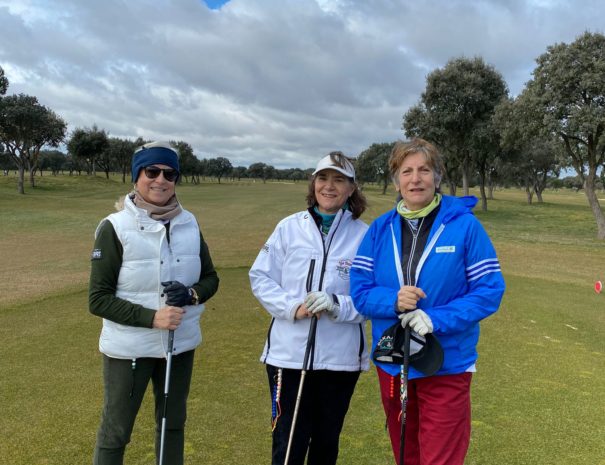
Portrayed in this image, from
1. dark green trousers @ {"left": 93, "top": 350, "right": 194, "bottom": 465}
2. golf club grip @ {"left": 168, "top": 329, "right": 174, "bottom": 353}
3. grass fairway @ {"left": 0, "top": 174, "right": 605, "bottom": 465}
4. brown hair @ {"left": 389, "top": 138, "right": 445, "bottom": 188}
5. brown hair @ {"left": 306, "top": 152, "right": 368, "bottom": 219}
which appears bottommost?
grass fairway @ {"left": 0, "top": 174, "right": 605, "bottom": 465}

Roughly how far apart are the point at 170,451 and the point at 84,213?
27667mm

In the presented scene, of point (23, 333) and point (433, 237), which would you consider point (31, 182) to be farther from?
point (433, 237)

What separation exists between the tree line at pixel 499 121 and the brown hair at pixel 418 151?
40cm

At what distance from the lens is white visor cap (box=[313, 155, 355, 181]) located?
3.24 meters

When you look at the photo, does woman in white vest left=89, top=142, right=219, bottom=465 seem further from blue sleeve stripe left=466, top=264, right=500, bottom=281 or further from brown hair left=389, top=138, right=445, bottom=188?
blue sleeve stripe left=466, top=264, right=500, bottom=281

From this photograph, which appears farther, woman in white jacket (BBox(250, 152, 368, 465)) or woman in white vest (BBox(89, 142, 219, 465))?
woman in white jacket (BBox(250, 152, 368, 465))

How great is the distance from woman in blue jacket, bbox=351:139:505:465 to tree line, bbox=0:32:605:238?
24.2 inches

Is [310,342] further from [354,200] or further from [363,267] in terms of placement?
[354,200]

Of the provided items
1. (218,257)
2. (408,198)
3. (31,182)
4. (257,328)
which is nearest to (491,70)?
(218,257)

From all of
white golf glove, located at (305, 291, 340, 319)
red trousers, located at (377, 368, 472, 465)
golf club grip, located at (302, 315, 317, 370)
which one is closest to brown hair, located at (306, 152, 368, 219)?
white golf glove, located at (305, 291, 340, 319)

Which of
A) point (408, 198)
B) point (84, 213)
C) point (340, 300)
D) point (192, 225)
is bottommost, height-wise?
point (84, 213)

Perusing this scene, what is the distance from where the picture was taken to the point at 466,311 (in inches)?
108

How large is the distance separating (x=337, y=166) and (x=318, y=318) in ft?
3.54

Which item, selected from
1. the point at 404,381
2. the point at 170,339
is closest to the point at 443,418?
the point at 404,381
